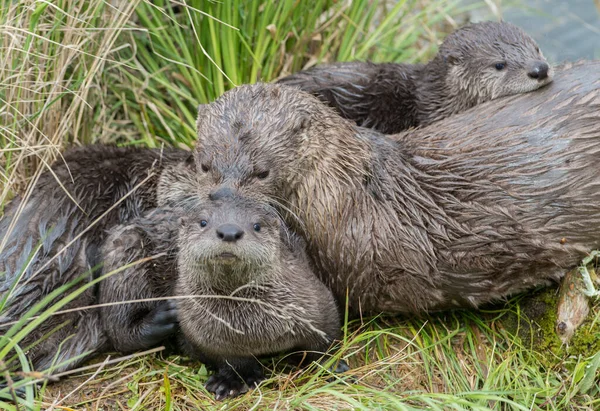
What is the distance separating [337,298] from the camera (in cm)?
360

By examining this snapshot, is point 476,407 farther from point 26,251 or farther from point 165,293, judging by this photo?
point 26,251

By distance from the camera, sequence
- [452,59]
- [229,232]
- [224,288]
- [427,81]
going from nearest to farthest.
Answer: [229,232], [224,288], [452,59], [427,81]

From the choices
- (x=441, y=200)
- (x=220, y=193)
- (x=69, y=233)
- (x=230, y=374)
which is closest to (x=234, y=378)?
(x=230, y=374)

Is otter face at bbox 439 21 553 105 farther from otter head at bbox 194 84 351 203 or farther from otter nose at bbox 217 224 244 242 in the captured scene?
otter nose at bbox 217 224 244 242

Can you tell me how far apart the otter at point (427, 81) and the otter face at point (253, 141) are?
0.84 metres

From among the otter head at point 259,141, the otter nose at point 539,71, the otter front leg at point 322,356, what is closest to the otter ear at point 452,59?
the otter nose at point 539,71

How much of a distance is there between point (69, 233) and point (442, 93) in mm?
1907

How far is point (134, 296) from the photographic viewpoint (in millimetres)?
3500

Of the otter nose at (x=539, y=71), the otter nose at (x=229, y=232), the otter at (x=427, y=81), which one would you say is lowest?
the otter nose at (x=229, y=232)

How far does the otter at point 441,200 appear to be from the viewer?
3.40m

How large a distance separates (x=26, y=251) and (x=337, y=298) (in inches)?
50.5

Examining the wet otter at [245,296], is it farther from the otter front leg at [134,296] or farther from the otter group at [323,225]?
the otter front leg at [134,296]

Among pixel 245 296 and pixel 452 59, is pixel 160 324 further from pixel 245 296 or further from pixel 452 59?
pixel 452 59

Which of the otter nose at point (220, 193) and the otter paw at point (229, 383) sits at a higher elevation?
the otter nose at point (220, 193)
